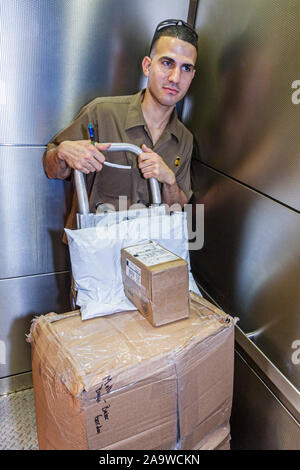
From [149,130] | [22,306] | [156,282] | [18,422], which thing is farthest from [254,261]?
[18,422]

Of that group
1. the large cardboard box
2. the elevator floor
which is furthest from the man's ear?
the elevator floor

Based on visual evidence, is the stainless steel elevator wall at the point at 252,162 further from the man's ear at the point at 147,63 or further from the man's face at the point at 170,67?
the man's ear at the point at 147,63

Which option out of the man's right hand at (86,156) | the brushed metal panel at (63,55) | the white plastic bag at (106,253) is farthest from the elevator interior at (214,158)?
the man's right hand at (86,156)

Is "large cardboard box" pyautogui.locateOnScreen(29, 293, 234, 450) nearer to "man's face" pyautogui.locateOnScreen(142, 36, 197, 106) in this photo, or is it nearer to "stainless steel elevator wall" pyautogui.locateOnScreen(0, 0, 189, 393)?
"stainless steel elevator wall" pyautogui.locateOnScreen(0, 0, 189, 393)

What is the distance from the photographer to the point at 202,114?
151 cm

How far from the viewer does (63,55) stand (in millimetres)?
1360

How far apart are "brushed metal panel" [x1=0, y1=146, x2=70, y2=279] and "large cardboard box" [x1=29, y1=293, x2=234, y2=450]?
0.65 m

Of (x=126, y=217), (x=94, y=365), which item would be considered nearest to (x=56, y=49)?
(x=126, y=217)

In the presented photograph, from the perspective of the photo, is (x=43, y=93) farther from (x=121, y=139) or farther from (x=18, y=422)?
(x=18, y=422)

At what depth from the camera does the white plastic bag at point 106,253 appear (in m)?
1.00

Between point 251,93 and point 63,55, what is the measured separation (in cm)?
74

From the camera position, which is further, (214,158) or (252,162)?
(214,158)

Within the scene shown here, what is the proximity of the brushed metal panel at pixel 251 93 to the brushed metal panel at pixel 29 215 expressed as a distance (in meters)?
0.72
